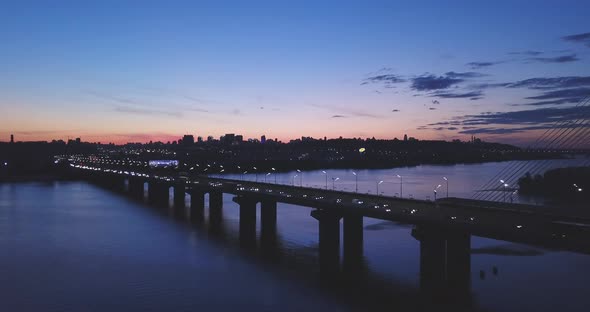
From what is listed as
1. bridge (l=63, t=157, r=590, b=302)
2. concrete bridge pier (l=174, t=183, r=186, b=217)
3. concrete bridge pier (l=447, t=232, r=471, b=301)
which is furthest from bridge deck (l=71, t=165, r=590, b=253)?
concrete bridge pier (l=174, t=183, r=186, b=217)

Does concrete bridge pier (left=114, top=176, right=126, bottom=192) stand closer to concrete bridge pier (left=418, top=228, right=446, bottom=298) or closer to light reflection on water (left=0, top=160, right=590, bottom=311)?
light reflection on water (left=0, top=160, right=590, bottom=311)

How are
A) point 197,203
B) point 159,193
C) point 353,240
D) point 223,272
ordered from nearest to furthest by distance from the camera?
1. point 223,272
2. point 353,240
3. point 197,203
4. point 159,193

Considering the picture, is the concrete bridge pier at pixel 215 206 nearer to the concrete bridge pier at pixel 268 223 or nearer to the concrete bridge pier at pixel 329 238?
the concrete bridge pier at pixel 268 223

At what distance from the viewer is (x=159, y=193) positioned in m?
102

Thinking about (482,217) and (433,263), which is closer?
(433,263)

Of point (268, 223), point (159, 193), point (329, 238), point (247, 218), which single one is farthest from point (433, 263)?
point (159, 193)

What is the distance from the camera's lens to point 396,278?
38688 millimetres

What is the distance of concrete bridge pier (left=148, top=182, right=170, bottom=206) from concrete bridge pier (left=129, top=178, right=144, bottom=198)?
34.1 ft

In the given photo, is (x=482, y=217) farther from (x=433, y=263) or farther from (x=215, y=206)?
(x=215, y=206)

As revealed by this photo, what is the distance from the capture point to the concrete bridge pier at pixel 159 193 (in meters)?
100

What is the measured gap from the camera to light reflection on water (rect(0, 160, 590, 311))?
34250 millimetres

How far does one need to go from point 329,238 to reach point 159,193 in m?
64.2

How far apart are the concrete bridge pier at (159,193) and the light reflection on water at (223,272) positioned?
107 ft

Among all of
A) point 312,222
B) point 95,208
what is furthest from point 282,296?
point 95,208
